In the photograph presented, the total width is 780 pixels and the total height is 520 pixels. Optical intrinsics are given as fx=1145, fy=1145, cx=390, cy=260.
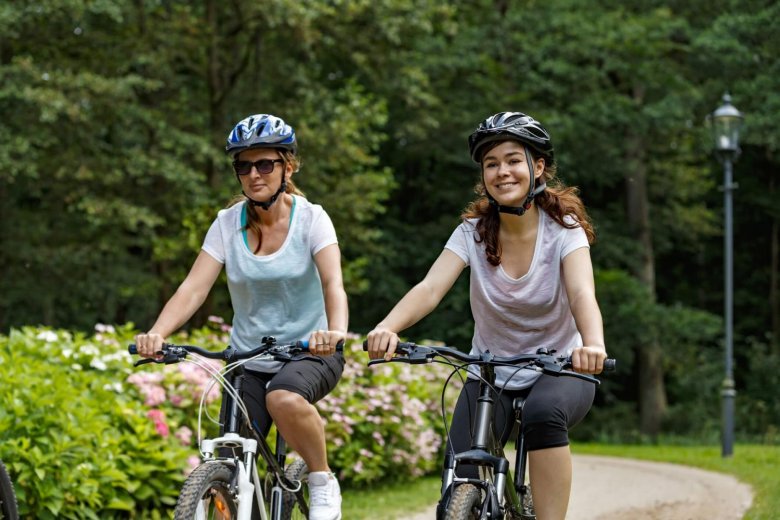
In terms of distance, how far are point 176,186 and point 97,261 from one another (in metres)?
3.38

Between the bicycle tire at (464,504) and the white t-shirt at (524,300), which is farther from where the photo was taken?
the white t-shirt at (524,300)

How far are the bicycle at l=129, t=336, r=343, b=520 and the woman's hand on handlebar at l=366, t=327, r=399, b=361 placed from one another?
41 centimetres

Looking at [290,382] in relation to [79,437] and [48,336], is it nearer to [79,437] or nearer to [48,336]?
[79,437]

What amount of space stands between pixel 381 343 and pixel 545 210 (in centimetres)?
87

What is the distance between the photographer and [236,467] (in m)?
4.08

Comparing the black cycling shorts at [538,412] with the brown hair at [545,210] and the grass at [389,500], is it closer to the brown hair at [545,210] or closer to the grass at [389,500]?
the brown hair at [545,210]

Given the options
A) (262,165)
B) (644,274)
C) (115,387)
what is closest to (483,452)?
(262,165)

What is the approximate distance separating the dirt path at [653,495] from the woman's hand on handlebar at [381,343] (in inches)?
192

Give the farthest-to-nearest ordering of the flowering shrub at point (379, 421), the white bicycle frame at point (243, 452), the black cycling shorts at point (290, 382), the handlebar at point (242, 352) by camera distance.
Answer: the flowering shrub at point (379, 421), the black cycling shorts at point (290, 382), the handlebar at point (242, 352), the white bicycle frame at point (243, 452)

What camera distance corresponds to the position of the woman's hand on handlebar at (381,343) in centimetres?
384

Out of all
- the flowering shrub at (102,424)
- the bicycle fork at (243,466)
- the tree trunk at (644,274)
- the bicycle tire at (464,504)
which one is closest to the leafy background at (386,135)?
the tree trunk at (644,274)

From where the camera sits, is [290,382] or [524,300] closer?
[524,300]

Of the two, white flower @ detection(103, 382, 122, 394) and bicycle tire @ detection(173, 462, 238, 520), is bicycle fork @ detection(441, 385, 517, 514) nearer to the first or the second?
bicycle tire @ detection(173, 462, 238, 520)

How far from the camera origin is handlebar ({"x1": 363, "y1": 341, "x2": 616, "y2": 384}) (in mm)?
3701
